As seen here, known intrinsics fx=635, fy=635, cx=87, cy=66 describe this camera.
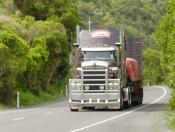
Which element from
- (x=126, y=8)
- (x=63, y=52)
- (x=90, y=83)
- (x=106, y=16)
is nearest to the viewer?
(x=90, y=83)

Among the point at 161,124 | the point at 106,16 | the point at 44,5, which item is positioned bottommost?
the point at 161,124

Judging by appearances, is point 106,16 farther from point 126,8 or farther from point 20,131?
point 20,131

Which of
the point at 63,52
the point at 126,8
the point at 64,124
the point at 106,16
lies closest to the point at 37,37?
the point at 63,52

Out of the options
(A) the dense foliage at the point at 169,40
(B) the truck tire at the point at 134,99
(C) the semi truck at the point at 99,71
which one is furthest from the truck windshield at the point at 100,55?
(A) the dense foliage at the point at 169,40

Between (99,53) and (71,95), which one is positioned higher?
(99,53)

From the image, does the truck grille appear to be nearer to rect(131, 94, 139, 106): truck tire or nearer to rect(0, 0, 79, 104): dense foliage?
rect(131, 94, 139, 106): truck tire

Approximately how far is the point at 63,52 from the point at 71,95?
1090 inches

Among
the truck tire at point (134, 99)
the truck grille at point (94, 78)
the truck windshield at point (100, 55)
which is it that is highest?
the truck windshield at point (100, 55)

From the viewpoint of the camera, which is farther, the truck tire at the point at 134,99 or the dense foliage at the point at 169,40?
the truck tire at the point at 134,99

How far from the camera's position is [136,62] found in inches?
1668

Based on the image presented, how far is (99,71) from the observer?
32.9m

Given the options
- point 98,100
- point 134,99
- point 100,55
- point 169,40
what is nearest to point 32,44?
point 134,99

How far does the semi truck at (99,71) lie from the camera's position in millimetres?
32812

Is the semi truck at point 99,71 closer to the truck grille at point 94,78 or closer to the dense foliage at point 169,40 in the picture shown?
the truck grille at point 94,78
